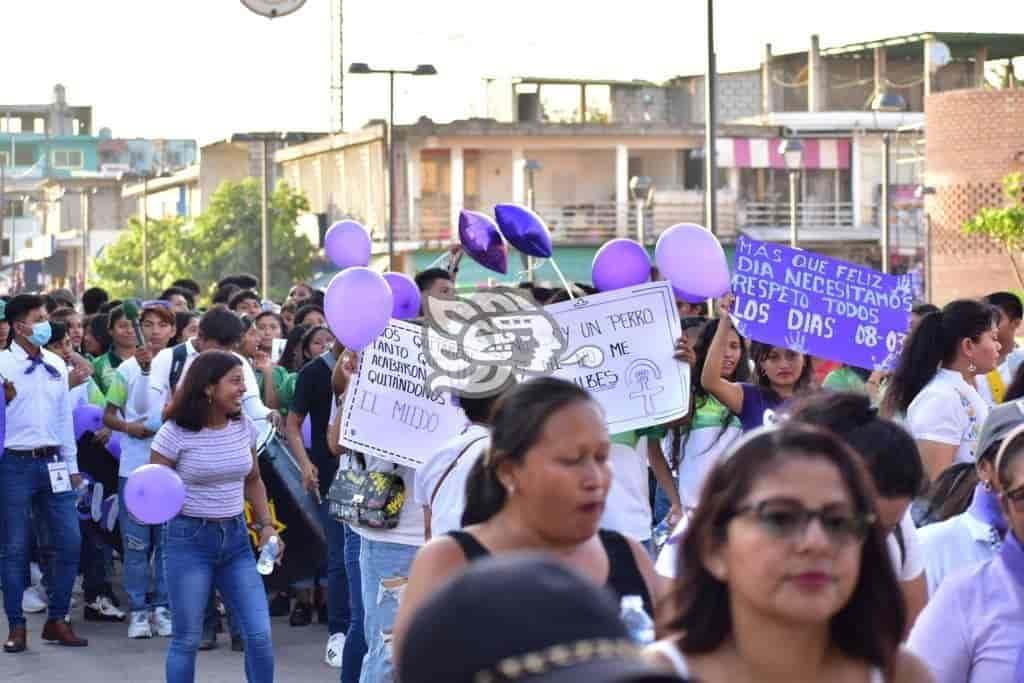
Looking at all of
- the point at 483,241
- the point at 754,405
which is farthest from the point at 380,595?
the point at 483,241

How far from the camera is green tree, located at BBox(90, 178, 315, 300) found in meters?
63.7

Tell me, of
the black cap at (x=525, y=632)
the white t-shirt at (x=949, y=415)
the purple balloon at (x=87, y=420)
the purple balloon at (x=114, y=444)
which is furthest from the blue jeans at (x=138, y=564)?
the black cap at (x=525, y=632)

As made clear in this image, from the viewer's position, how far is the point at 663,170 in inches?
2413

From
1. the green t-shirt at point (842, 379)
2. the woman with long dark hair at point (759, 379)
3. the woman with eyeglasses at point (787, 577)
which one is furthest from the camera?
the green t-shirt at point (842, 379)

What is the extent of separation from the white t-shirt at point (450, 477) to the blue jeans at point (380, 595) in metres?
0.89

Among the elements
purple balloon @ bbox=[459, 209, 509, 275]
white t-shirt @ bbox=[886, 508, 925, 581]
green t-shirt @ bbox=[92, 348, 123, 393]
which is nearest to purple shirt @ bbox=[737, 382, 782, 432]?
purple balloon @ bbox=[459, 209, 509, 275]

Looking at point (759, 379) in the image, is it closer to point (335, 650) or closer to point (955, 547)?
point (335, 650)

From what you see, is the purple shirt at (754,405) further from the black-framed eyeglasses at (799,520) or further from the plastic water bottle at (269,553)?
the black-framed eyeglasses at (799,520)

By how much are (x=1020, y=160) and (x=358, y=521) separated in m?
39.9

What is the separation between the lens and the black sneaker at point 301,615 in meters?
13.2

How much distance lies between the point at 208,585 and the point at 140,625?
379 cm

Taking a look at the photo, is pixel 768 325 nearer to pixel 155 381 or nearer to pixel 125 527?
pixel 155 381

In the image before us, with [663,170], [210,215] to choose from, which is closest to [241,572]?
[663,170]

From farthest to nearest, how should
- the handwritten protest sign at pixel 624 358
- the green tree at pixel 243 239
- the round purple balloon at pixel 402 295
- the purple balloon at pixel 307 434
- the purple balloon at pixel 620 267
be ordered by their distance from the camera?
1. the green tree at pixel 243 239
2. the purple balloon at pixel 307 434
3. the purple balloon at pixel 620 267
4. the round purple balloon at pixel 402 295
5. the handwritten protest sign at pixel 624 358
